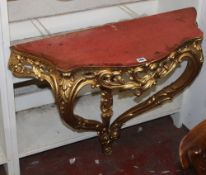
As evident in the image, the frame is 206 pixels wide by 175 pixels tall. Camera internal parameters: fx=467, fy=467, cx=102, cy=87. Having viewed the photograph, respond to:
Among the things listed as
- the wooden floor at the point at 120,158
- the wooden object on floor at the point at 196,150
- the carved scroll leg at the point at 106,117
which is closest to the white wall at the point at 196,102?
the wooden floor at the point at 120,158

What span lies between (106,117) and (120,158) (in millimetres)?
258

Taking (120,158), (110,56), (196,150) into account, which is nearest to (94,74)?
(110,56)

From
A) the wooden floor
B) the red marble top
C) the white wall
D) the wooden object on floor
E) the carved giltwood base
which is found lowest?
the wooden floor

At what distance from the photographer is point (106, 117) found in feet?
5.09

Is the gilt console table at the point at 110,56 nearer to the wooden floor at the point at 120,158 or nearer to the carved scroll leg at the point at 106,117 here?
the carved scroll leg at the point at 106,117

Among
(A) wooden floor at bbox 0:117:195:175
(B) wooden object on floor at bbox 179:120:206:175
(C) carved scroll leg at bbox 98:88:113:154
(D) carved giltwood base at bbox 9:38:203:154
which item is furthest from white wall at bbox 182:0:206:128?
(B) wooden object on floor at bbox 179:120:206:175

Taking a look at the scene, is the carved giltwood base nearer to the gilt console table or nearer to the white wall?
the gilt console table

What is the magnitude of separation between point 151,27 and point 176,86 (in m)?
0.25

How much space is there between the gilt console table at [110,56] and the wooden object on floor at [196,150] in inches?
15.5

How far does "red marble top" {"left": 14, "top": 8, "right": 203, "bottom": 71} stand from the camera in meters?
1.26

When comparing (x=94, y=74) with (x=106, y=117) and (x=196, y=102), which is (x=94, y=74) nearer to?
(x=106, y=117)

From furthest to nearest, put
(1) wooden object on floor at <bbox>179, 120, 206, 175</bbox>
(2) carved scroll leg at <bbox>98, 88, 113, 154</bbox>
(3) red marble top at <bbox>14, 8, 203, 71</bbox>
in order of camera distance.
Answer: (2) carved scroll leg at <bbox>98, 88, 113, 154</bbox>
(3) red marble top at <bbox>14, 8, 203, 71</bbox>
(1) wooden object on floor at <bbox>179, 120, 206, 175</bbox>

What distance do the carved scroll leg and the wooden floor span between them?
0.07 metres

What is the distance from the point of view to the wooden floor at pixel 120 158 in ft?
5.54
